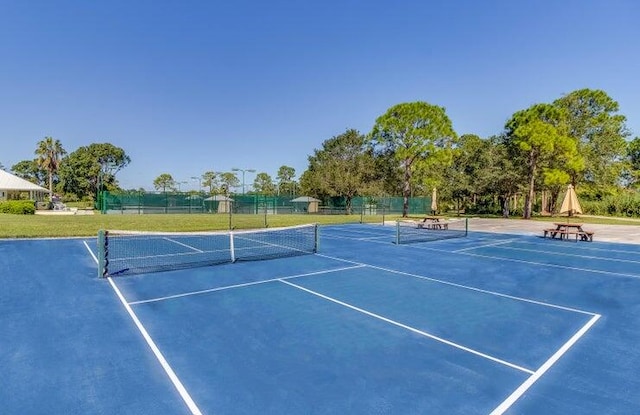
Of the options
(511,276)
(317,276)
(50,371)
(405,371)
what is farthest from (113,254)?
(511,276)

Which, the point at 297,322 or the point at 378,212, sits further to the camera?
the point at 378,212

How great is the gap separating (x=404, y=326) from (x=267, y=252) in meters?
8.64

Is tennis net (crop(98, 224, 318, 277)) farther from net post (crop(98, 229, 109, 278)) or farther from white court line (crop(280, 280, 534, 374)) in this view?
white court line (crop(280, 280, 534, 374))

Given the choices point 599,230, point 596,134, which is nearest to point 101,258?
point 599,230

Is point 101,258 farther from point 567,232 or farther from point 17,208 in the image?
point 17,208

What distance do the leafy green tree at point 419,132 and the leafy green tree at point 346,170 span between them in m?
10.8

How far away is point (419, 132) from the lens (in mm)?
37969

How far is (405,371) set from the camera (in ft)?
16.0

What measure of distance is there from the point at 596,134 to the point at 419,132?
22.8m

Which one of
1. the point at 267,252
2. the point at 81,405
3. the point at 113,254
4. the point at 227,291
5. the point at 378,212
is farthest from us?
the point at 378,212

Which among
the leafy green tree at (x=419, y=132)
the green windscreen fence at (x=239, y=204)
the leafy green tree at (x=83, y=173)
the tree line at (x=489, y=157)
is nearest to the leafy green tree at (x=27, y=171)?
the leafy green tree at (x=83, y=173)

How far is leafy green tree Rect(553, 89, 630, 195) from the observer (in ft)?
135

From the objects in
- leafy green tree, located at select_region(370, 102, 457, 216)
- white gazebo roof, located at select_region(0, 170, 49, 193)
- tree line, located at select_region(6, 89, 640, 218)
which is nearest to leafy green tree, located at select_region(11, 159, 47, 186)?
white gazebo roof, located at select_region(0, 170, 49, 193)

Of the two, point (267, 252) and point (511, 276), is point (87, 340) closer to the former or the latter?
point (267, 252)
